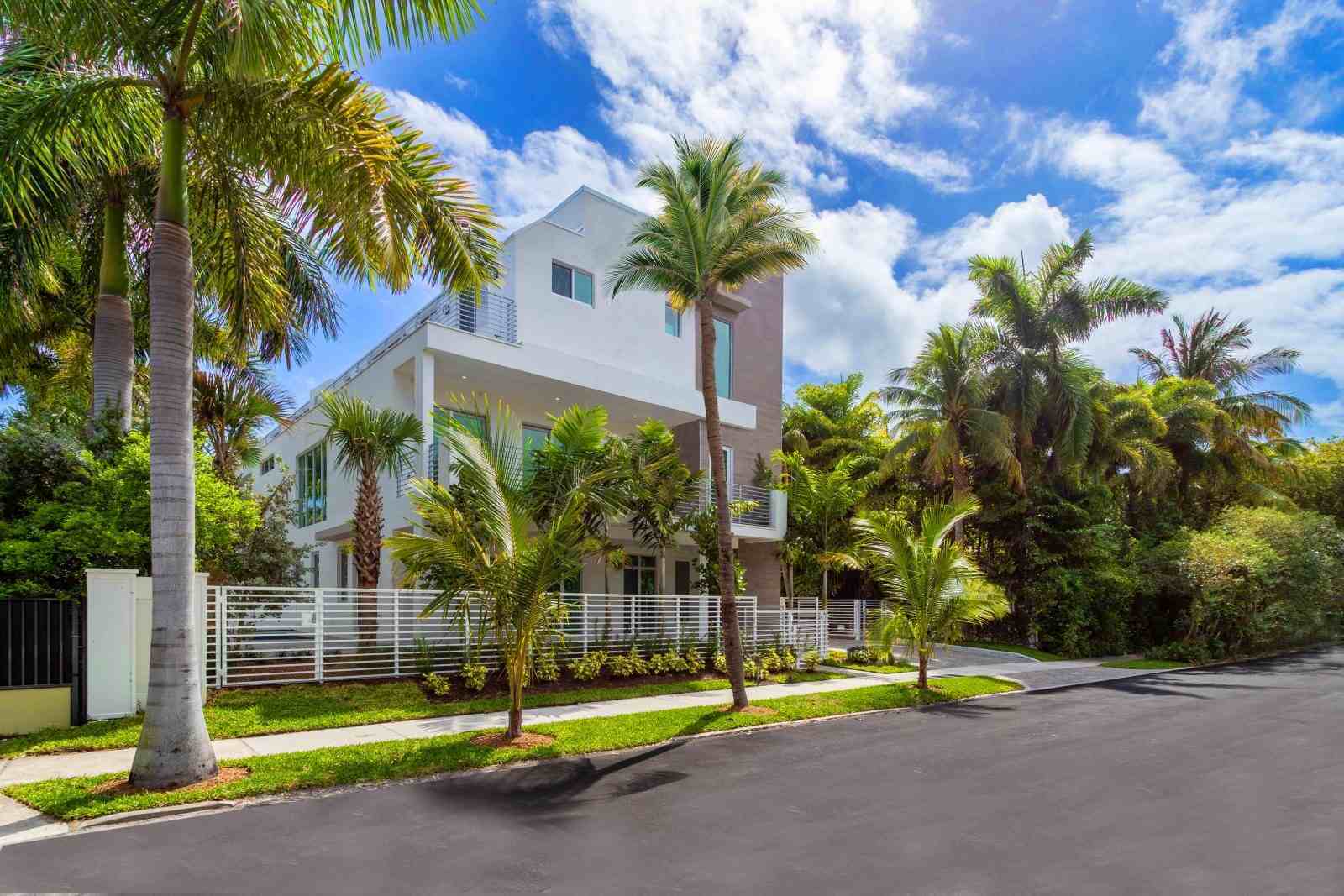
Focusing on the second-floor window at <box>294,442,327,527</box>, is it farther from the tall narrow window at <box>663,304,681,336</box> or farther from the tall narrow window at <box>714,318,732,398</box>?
the tall narrow window at <box>714,318,732,398</box>

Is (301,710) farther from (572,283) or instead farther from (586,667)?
(572,283)

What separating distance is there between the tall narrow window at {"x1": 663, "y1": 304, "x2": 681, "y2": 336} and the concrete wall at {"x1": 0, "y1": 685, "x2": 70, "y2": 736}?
15.0 metres

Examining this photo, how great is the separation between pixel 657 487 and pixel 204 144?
406 inches

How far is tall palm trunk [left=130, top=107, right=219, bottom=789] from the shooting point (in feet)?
A: 22.5

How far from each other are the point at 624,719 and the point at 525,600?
2.91 metres

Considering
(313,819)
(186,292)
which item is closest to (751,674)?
(313,819)

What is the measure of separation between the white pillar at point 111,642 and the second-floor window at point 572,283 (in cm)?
1104

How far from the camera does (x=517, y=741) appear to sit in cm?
923

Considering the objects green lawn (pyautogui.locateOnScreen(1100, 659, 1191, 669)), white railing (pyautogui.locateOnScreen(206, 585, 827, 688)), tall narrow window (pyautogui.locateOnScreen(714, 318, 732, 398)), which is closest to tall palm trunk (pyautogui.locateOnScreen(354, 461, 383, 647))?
white railing (pyautogui.locateOnScreen(206, 585, 827, 688))

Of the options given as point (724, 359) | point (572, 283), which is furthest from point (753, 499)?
point (572, 283)

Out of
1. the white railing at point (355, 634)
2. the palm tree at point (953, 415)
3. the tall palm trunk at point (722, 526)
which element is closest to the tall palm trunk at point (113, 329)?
the white railing at point (355, 634)

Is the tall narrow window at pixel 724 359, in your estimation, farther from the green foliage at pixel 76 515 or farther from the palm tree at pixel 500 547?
the green foliage at pixel 76 515

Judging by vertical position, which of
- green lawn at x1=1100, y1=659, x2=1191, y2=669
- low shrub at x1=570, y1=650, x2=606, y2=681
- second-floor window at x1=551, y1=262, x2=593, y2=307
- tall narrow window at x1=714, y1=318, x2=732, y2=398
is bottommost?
green lawn at x1=1100, y1=659, x2=1191, y2=669

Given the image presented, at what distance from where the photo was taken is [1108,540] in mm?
25578
